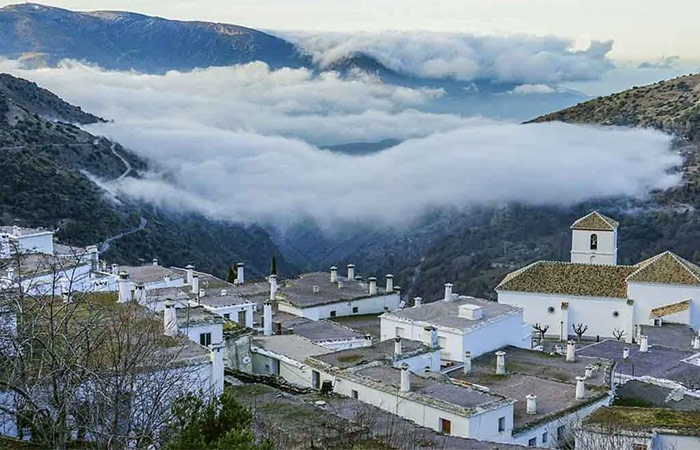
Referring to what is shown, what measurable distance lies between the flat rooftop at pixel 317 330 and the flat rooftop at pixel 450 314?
1653mm

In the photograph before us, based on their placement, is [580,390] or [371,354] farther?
[371,354]

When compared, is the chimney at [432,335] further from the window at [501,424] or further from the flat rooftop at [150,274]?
the flat rooftop at [150,274]

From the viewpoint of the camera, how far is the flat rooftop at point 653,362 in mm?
27625

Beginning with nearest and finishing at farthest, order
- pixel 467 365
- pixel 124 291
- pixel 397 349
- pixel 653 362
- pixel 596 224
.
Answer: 1. pixel 124 291
2. pixel 397 349
3. pixel 467 365
4. pixel 653 362
5. pixel 596 224

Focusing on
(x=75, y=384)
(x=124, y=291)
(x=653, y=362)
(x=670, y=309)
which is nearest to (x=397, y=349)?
(x=124, y=291)

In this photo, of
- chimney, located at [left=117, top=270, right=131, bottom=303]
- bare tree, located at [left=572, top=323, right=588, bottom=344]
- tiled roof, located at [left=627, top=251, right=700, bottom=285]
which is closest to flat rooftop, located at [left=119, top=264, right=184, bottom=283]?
chimney, located at [left=117, top=270, right=131, bottom=303]

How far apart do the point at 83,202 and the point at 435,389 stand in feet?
154

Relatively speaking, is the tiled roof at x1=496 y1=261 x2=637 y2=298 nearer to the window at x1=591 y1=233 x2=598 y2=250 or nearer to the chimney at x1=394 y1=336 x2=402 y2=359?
the window at x1=591 y1=233 x2=598 y2=250

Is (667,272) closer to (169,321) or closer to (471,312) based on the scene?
(471,312)

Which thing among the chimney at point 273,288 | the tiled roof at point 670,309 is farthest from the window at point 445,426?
the tiled roof at point 670,309

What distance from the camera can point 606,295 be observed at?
4053 cm

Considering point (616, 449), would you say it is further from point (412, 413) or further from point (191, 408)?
point (191, 408)

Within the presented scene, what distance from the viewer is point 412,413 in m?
20.9

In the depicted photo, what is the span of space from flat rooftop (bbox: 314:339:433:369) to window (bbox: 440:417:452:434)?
450cm
